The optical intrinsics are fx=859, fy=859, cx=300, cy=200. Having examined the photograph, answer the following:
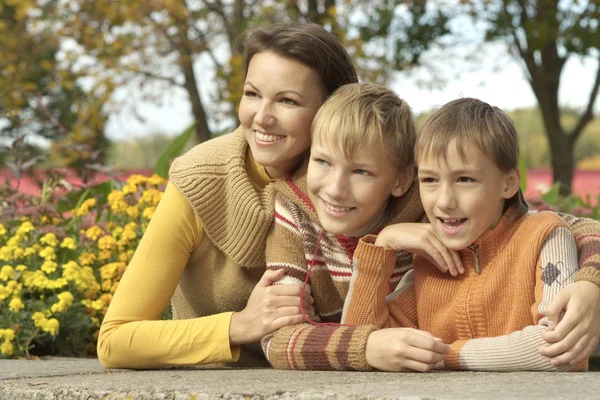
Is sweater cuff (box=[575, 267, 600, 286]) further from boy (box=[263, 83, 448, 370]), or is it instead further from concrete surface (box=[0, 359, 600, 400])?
boy (box=[263, 83, 448, 370])

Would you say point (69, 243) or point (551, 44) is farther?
point (551, 44)

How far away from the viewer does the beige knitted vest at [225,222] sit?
288 cm

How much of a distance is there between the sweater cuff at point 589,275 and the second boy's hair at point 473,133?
36cm

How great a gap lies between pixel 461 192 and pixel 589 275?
0.42 metres

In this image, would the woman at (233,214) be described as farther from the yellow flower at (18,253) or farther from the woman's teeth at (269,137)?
the yellow flower at (18,253)

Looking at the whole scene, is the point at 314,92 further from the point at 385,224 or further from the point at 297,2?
the point at 297,2

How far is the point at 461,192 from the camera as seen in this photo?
8.16 ft

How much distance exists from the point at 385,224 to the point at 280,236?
352 millimetres

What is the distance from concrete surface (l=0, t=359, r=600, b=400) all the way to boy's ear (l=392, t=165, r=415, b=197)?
0.63m

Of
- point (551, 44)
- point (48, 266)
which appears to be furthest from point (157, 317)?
point (551, 44)

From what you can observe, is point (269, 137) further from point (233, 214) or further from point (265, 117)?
point (233, 214)

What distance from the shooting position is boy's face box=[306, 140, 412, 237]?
8.56 feet

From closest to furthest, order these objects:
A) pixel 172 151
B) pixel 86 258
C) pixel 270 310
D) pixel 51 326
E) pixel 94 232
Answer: pixel 270 310, pixel 51 326, pixel 86 258, pixel 94 232, pixel 172 151

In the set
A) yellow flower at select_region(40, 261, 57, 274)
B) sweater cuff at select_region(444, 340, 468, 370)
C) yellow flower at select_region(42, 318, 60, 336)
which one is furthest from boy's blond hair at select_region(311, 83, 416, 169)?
yellow flower at select_region(40, 261, 57, 274)
